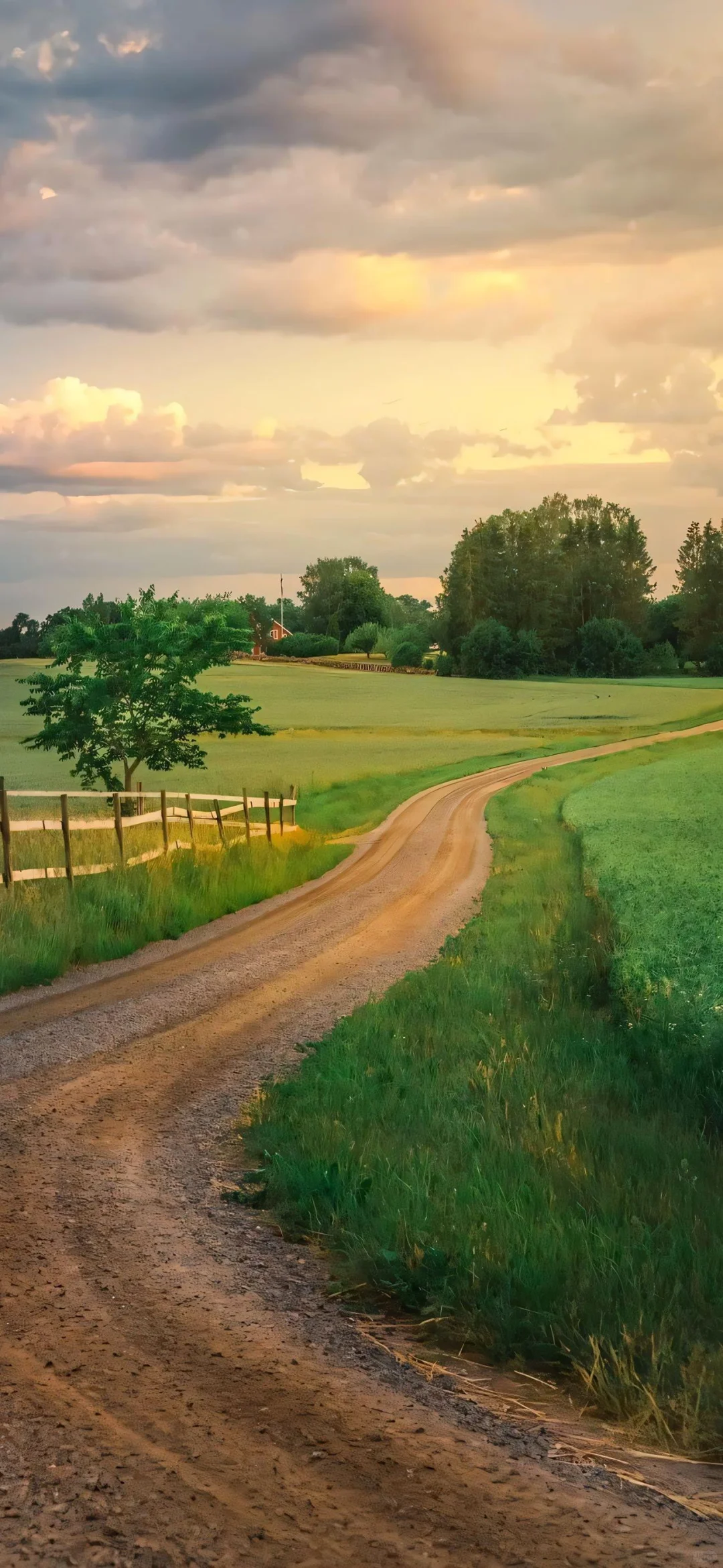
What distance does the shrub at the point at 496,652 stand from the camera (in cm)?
10862

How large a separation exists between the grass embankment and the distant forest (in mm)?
97972

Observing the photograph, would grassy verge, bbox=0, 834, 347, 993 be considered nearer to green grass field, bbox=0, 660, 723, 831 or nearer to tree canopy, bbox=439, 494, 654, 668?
green grass field, bbox=0, 660, 723, 831

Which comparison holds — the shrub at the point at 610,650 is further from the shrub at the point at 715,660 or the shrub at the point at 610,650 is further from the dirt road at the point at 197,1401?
the dirt road at the point at 197,1401

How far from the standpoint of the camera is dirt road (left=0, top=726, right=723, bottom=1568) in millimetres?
4297

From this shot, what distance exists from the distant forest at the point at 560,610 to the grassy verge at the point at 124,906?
8590 centimetres

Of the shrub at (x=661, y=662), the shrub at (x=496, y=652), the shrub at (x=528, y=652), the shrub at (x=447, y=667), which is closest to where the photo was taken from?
the shrub at (x=496, y=652)

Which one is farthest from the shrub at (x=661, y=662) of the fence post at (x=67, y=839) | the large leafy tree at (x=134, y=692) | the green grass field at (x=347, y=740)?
the fence post at (x=67, y=839)

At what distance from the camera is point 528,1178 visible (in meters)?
7.49

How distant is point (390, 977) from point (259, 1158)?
6435 mm

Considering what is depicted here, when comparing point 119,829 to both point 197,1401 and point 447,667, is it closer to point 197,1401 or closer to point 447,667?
point 197,1401

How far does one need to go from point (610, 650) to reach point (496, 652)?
1106cm

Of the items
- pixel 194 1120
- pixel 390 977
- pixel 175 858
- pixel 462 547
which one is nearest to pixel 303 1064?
pixel 194 1120

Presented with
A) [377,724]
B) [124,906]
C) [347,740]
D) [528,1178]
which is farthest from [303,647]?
[528,1178]

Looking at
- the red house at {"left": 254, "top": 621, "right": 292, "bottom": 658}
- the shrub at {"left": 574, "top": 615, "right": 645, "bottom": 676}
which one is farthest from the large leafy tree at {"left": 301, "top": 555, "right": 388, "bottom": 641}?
the shrub at {"left": 574, "top": 615, "right": 645, "bottom": 676}
